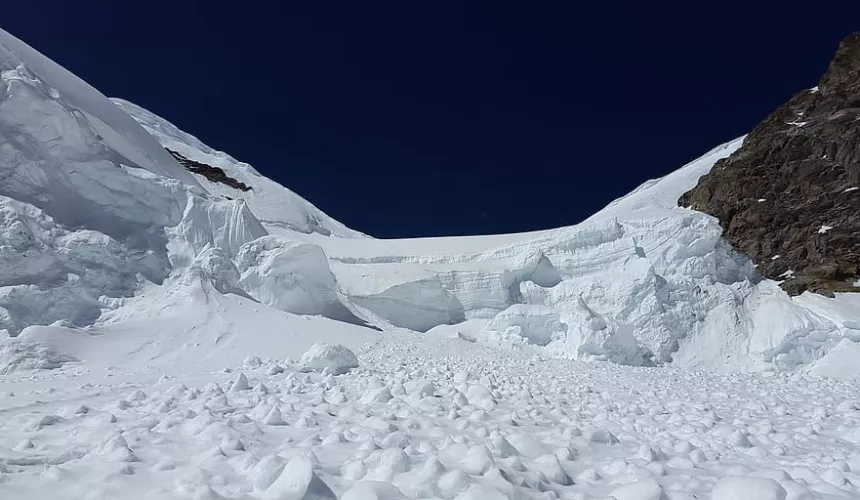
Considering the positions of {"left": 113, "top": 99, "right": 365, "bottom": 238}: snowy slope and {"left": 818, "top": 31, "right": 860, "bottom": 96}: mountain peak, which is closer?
{"left": 818, "top": 31, "right": 860, "bottom": 96}: mountain peak

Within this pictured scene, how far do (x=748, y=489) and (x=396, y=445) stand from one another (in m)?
2.18

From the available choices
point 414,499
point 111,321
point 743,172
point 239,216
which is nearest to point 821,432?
point 414,499

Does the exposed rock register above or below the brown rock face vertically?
above

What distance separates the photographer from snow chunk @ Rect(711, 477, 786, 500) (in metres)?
2.80

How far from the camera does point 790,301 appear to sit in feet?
65.8

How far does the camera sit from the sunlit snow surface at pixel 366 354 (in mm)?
3135

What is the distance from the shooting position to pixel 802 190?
84.3ft

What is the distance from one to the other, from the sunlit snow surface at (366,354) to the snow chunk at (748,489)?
19 mm

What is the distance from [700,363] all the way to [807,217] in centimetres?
1155

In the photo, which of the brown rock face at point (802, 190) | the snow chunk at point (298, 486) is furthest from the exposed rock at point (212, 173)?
the snow chunk at point (298, 486)

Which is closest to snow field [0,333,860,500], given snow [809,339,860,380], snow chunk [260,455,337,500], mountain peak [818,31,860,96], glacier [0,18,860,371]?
snow chunk [260,455,337,500]

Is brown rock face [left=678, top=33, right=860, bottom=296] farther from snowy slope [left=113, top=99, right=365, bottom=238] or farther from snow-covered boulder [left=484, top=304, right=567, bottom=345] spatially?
snowy slope [left=113, top=99, right=365, bottom=238]

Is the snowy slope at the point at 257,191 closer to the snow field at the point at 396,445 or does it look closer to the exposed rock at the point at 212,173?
the exposed rock at the point at 212,173

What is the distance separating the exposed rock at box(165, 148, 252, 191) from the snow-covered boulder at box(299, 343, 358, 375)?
199 ft
